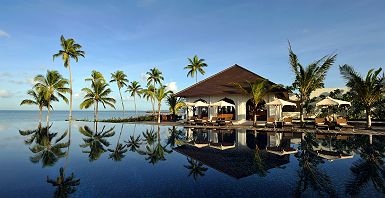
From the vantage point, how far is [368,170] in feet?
26.9

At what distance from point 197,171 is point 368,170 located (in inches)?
219

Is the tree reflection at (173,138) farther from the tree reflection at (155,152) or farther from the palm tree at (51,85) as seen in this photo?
the palm tree at (51,85)

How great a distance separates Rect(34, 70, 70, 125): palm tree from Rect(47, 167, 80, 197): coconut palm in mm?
28912

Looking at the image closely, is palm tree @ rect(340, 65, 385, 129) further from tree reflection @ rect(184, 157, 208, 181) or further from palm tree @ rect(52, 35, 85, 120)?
palm tree @ rect(52, 35, 85, 120)

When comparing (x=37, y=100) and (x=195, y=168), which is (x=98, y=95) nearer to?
(x=37, y=100)

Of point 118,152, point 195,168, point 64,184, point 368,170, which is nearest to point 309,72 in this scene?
point 368,170

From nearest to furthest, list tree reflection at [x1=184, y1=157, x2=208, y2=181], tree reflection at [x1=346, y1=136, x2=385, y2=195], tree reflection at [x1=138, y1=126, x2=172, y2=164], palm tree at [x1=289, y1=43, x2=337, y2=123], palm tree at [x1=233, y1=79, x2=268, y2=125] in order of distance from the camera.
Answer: tree reflection at [x1=346, y1=136, x2=385, y2=195], tree reflection at [x1=184, y1=157, x2=208, y2=181], tree reflection at [x1=138, y1=126, x2=172, y2=164], palm tree at [x1=289, y1=43, x2=337, y2=123], palm tree at [x1=233, y1=79, x2=268, y2=125]

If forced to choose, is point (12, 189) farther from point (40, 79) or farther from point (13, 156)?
point (40, 79)

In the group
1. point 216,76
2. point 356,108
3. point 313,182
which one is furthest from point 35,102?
point 356,108

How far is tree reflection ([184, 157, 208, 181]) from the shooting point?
26.0 feet

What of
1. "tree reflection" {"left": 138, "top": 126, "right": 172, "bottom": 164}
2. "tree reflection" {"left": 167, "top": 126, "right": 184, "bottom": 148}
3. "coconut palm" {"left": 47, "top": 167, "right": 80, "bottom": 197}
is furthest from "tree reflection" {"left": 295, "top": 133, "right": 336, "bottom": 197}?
"tree reflection" {"left": 167, "top": 126, "right": 184, "bottom": 148}

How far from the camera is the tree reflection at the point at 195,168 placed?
7.91 metres

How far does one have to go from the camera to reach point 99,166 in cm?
949

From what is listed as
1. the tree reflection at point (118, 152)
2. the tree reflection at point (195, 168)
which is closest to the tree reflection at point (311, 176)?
the tree reflection at point (195, 168)
